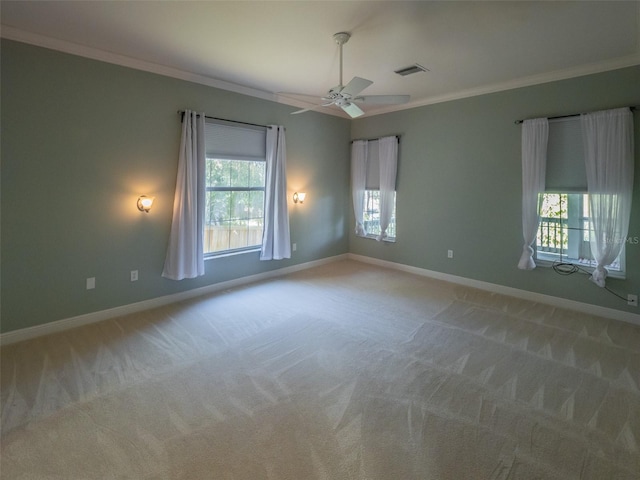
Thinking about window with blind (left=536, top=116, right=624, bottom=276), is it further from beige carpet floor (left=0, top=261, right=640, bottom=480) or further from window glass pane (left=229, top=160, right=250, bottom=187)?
window glass pane (left=229, top=160, right=250, bottom=187)

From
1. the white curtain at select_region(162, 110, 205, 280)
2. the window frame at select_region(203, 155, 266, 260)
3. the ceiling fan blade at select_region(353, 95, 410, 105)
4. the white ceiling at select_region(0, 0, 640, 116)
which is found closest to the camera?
the white ceiling at select_region(0, 0, 640, 116)

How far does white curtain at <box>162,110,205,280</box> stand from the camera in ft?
13.5

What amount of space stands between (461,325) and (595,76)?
3.29 meters

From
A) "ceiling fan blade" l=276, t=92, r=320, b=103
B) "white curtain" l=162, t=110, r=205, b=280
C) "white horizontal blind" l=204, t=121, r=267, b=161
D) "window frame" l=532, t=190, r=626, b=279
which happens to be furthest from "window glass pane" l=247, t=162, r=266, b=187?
"window frame" l=532, t=190, r=626, b=279

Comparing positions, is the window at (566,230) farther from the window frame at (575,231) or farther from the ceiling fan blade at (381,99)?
the ceiling fan blade at (381,99)

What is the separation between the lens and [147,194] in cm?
400

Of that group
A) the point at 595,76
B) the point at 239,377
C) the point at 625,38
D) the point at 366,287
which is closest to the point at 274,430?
the point at 239,377

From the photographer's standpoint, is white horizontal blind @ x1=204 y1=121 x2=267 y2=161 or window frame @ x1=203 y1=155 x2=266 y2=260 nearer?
white horizontal blind @ x1=204 y1=121 x2=267 y2=161

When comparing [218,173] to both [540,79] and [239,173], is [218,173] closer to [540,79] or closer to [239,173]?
[239,173]

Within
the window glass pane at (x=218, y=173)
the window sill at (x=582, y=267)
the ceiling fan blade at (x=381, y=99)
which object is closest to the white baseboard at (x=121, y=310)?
the window glass pane at (x=218, y=173)

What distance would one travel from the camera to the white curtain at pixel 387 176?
579 cm

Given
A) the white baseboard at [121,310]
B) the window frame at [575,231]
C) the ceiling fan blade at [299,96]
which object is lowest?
the white baseboard at [121,310]

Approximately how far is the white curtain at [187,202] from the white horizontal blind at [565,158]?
14.6 feet

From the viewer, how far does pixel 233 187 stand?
4.86 metres
